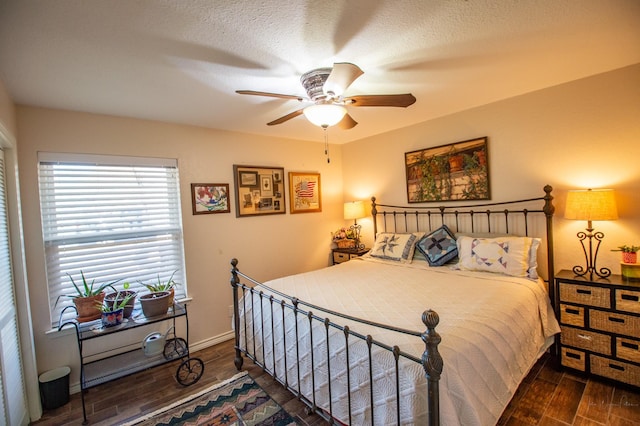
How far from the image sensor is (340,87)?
5.75 ft

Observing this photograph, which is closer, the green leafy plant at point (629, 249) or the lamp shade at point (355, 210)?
the green leafy plant at point (629, 249)

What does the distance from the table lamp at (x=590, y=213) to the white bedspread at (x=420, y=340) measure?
45 cm

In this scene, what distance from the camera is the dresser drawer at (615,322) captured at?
6.55 ft

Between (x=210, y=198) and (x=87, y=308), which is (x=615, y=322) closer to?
(x=210, y=198)

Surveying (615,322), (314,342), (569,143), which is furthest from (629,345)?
(314,342)

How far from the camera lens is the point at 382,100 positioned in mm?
1979

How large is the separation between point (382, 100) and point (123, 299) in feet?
8.40

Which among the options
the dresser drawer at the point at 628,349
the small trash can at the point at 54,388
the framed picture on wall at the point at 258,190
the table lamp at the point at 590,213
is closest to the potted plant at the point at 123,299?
the small trash can at the point at 54,388

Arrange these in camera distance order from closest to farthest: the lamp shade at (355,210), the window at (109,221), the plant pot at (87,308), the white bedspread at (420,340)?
the white bedspread at (420,340)
the plant pot at (87,308)
the window at (109,221)
the lamp shade at (355,210)

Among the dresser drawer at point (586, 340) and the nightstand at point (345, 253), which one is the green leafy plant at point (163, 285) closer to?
the nightstand at point (345, 253)

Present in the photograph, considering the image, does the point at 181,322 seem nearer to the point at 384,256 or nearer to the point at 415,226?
the point at 384,256

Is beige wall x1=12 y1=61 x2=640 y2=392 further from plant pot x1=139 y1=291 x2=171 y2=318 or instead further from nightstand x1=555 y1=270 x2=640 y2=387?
plant pot x1=139 y1=291 x2=171 y2=318

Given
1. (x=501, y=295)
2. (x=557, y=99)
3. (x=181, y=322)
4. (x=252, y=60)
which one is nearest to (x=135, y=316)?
(x=181, y=322)

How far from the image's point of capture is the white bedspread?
4.37 feet
